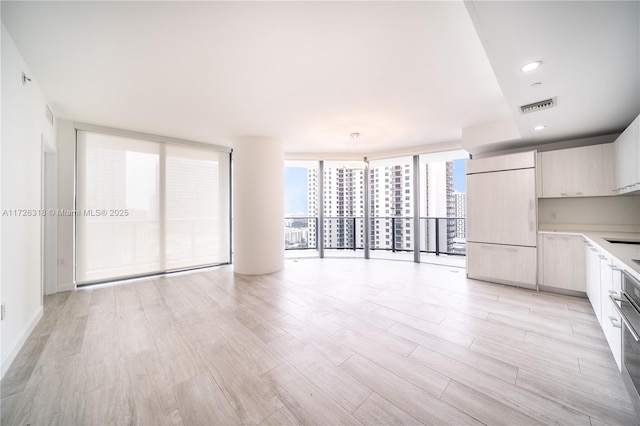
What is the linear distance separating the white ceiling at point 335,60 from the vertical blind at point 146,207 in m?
0.73

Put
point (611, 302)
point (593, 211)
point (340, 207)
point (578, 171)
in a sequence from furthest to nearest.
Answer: point (340, 207), point (593, 211), point (578, 171), point (611, 302)

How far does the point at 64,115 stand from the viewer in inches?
138

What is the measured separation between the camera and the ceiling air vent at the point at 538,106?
2.44 meters

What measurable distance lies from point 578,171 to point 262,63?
15.1 ft

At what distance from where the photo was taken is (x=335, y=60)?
7.17ft

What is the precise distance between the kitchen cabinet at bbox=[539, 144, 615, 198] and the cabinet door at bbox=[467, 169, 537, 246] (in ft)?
1.22

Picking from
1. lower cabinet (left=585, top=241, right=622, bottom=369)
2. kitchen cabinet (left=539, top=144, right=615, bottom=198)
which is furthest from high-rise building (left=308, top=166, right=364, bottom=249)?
lower cabinet (left=585, top=241, right=622, bottom=369)

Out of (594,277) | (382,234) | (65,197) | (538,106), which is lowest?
(594,277)

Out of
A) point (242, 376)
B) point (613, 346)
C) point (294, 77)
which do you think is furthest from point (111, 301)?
point (613, 346)

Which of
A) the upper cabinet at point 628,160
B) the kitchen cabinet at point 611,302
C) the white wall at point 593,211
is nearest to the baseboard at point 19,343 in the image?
the kitchen cabinet at point 611,302

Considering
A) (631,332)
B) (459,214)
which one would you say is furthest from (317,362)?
(459,214)

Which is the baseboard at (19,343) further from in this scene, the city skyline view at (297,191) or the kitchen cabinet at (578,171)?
the kitchen cabinet at (578,171)

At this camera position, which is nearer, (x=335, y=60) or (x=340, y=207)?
(x=335, y=60)

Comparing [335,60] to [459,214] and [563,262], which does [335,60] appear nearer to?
[563,262]
